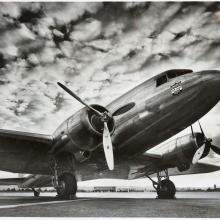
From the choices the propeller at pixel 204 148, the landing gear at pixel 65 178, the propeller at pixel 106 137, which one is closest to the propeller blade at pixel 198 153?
the propeller at pixel 204 148

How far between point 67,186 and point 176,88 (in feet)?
13.9

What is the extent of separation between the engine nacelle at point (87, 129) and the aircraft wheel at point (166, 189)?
14.7 feet

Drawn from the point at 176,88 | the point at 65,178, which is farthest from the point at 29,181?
the point at 176,88

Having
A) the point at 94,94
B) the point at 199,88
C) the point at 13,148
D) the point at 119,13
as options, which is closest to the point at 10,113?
the point at 13,148

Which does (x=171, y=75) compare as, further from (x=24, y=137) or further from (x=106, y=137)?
(x=24, y=137)

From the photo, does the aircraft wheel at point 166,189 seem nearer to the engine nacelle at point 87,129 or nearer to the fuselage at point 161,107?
the fuselage at point 161,107

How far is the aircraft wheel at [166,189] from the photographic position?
10.9 metres

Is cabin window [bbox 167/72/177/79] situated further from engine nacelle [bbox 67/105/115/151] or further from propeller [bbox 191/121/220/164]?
propeller [bbox 191/121/220/164]

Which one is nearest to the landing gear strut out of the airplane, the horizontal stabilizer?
the horizontal stabilizer

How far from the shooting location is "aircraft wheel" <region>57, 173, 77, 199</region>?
8234 millimetres

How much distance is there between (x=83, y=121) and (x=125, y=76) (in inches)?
87.0

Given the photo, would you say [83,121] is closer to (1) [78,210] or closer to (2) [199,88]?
(1) [78,210]

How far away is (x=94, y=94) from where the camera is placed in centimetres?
895

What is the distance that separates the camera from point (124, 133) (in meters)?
8.46
